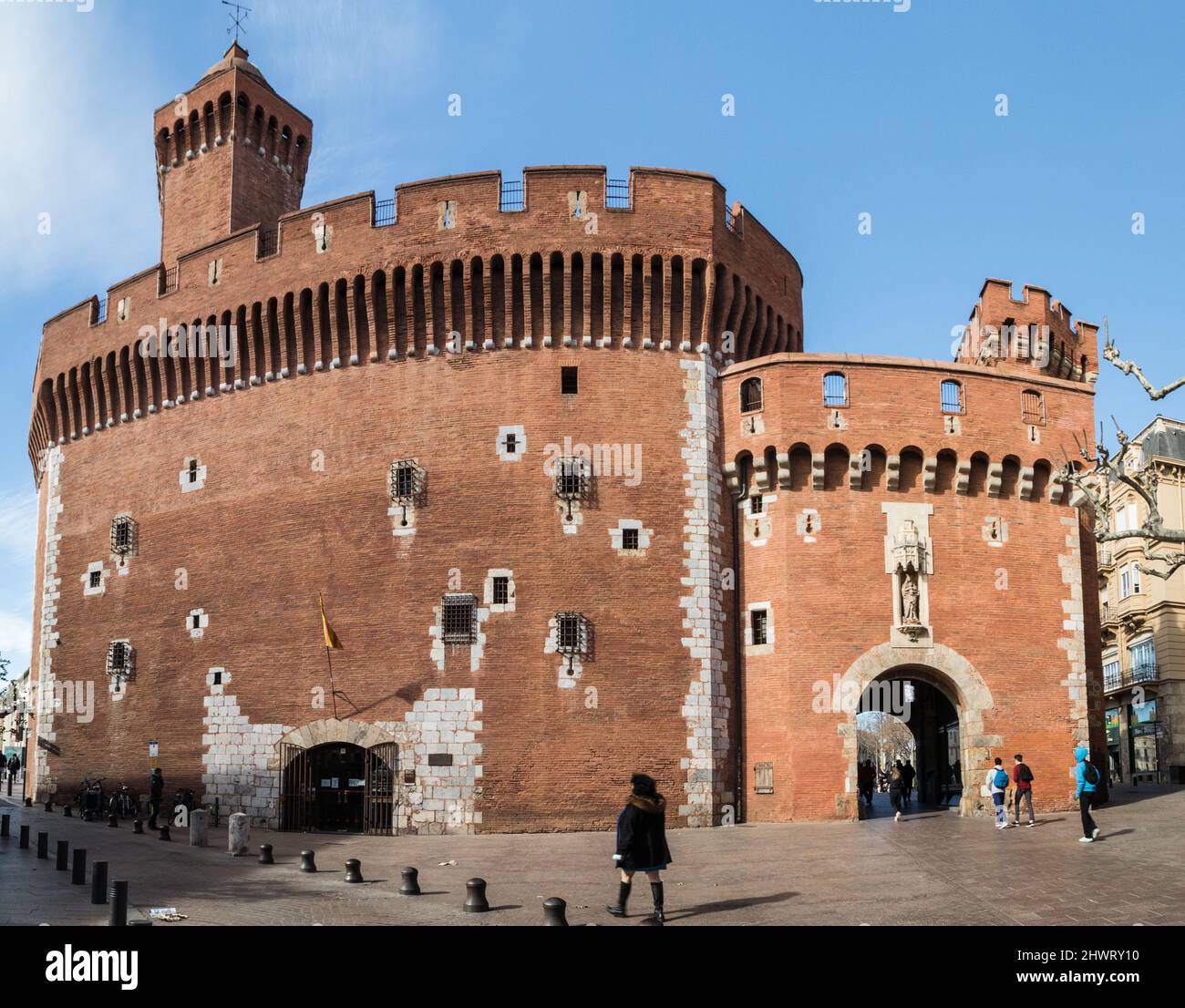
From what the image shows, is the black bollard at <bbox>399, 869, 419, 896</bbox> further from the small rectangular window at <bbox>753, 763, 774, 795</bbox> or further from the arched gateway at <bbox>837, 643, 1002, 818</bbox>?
the arched gateway at <bbox>837, 643, 1002, 818</bbox>

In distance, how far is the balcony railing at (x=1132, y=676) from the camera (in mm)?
51156

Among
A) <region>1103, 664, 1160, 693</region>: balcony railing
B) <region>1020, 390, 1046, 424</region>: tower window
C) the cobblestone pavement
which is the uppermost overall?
<region>1020, 390, 1046, 424</region>: tower window

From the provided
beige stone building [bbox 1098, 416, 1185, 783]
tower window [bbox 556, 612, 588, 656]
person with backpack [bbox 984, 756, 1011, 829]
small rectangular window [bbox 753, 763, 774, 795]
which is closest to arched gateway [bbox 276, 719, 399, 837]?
tower window [bbox 556, 612, 588, 656]

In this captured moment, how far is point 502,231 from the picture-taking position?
30.6 m

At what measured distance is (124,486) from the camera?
36.1m

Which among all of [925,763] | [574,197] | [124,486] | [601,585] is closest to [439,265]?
[574,197]

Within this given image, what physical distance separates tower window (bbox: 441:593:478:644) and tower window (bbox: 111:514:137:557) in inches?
453

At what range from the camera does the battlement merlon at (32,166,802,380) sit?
30547 mm

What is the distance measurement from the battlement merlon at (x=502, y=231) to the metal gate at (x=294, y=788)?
12557 millimetres

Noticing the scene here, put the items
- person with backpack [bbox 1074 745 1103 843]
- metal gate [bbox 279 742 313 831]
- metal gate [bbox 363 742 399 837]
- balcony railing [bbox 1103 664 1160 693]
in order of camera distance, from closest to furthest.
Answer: person with backpack [bbox 1074 745 1103 843], metal gate [bbox 363 742 399 837], metal gate [bbox 279 742 313 831], balcony railing [bbox 1103 664 1160 693]

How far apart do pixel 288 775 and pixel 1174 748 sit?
37.6 m

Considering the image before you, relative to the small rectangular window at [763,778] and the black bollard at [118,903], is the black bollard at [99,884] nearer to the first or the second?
the black bollard at [118,903]

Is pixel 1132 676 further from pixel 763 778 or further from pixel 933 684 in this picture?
pixel 763 778

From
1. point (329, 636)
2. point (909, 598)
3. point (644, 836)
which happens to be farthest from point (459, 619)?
point (644, 836)
